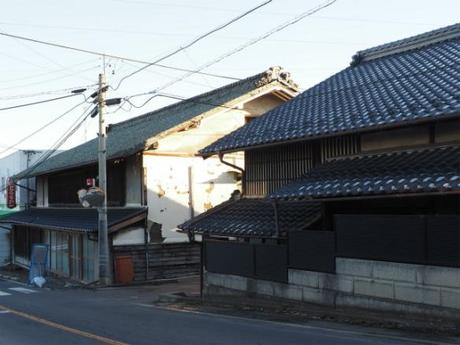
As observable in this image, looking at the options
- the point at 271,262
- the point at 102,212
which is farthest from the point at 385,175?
the point at 102,212

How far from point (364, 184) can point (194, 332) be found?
430 centimetres

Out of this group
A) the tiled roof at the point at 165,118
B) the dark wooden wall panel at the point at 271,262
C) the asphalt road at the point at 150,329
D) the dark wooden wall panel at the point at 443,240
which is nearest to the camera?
the asphalt road at the point at 150,329

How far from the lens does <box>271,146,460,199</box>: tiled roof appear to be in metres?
10.4

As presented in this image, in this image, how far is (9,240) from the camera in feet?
133

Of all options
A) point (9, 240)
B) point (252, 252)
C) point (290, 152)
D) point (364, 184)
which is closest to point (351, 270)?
point (364, 184)

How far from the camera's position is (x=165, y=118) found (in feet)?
96.5

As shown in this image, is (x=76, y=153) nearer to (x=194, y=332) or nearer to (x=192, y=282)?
(x=192, y=282)

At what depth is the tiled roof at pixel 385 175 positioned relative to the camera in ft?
34.2

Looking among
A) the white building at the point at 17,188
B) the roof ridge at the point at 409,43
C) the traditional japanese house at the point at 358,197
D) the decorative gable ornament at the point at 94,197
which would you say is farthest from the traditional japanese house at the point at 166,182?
the white building at the point at 17,188

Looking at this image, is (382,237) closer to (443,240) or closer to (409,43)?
(443,240)

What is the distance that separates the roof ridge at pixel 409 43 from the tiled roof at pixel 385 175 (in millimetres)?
6308

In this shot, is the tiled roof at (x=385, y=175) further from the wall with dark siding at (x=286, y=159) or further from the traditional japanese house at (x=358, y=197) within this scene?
the wall with dark siding at (x=286, y=159)

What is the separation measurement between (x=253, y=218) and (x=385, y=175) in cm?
458

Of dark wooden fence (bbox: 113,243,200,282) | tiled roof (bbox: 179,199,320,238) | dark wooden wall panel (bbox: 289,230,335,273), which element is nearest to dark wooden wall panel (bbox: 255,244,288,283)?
dark wooden wall panel (bbox: 289,230,335,273)
